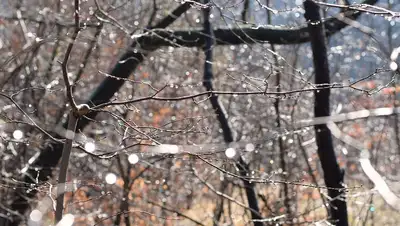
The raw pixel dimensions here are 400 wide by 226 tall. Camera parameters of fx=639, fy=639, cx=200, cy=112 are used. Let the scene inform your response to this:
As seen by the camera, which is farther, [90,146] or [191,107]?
[191,107]

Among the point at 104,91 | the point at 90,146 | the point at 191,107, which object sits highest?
the point at 191,107

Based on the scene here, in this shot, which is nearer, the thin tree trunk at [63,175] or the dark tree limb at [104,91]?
the thin tree trunk at [63,175]

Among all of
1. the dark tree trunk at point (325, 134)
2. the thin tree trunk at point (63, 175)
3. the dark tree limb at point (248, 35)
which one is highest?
the dark tree limb at point (248, 35)

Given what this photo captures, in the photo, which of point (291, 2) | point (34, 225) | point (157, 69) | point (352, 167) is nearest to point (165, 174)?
point (157, 69)

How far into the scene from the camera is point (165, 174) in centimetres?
1028

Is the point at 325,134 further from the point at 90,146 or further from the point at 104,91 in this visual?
the point at 90,146

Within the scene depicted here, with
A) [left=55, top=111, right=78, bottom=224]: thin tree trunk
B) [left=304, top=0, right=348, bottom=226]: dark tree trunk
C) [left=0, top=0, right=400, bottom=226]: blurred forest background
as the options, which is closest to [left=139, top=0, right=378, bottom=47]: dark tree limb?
[left=0, top=0, right=400, bottom=226]: blurred forest background

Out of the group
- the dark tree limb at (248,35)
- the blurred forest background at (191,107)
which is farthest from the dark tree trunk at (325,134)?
the dark tree limb at (248,35)

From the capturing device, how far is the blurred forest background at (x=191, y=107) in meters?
5.69

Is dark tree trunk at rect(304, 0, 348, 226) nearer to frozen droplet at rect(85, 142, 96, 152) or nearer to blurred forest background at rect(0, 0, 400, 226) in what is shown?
blurred forest background at rect(0, 0, 400, 226)

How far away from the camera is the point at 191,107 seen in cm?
1039

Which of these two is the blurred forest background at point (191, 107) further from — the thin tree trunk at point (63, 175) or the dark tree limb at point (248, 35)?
the thin tree trunk at point (63, 175)

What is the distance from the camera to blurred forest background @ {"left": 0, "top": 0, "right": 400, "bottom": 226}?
5.69 m

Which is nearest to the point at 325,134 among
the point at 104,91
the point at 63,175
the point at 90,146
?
the point at 104,91
